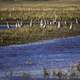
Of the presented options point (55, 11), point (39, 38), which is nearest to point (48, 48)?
point (39, 38)

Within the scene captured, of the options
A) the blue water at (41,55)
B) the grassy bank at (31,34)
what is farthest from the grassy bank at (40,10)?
the blue water at (41,55)

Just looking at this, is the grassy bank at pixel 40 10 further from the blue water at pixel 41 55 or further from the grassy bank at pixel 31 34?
the blue water at pixel 41 55

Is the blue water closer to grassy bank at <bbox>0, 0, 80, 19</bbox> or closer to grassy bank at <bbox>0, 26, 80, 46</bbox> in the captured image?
grassy bank at <bbox>0, 26, 80, 46</bbox>

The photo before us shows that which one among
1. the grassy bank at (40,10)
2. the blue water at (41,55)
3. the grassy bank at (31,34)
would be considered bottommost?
the blue water at (41,55)

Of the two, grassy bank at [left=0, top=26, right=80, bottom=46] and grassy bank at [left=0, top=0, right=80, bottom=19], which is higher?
grassy bank at [left=0, top=0, right=80, bottom=19]

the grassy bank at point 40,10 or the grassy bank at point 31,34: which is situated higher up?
the grassy bank at point 40,10

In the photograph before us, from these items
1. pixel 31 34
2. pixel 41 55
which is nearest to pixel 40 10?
pixel 31 34

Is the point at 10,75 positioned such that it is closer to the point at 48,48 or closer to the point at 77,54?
the point at 48,48

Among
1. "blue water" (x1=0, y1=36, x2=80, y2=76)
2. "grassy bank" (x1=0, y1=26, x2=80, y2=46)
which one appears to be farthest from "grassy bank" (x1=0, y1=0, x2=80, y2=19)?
"blue water" (x1=0, y1=36, x2=80, y2=76)
